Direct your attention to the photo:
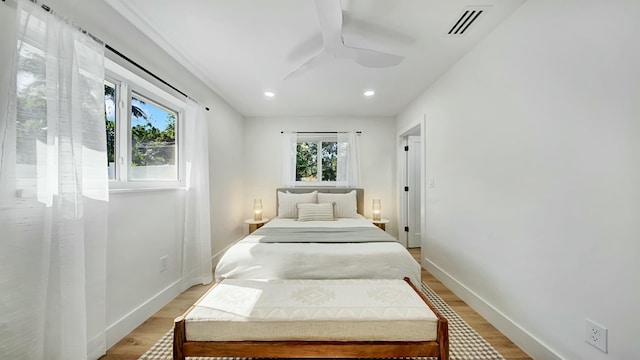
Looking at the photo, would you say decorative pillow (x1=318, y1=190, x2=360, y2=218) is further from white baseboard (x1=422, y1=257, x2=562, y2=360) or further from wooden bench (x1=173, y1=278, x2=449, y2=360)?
wooden bench (x1=173, y1=278, x2=449, y2=360)

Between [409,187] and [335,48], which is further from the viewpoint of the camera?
[409,187]

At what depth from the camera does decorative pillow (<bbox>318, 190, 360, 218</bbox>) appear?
149 inches

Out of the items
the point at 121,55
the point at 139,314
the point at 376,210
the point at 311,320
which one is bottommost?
the point at 139,314

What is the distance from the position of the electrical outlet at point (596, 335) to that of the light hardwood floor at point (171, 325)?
0.47m

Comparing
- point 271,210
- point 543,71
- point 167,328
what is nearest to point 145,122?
point 167,328

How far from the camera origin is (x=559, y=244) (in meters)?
1.42

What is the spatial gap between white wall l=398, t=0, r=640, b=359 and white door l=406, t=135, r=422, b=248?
177cm

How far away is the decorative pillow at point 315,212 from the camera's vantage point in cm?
350

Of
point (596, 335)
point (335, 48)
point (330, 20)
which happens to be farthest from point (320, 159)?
point (596, 335)

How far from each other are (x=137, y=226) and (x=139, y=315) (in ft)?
2.35

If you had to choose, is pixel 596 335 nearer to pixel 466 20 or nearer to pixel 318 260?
pixel 318 260

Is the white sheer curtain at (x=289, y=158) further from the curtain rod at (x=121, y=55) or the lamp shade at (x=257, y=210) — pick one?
the curtain rod at (x=121, y=55)

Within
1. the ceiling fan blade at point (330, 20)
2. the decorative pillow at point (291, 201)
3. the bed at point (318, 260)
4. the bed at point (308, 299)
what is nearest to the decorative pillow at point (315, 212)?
the decorative pillow at point (291, 201)

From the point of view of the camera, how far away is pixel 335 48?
5.97 feet
